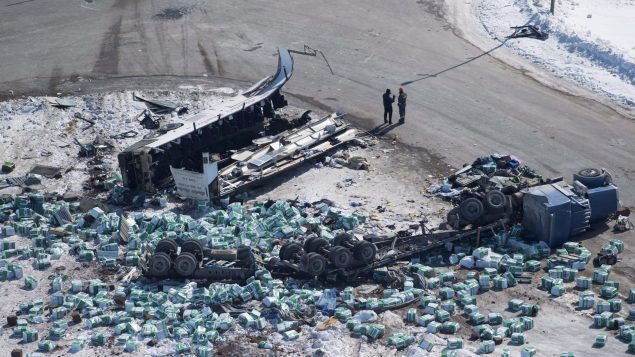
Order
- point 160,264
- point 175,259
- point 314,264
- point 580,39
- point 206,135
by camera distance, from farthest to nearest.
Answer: point 580,39, point 206,135, point 175,259, point 160,264, point 314,264

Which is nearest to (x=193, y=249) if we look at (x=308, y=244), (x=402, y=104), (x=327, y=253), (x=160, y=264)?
(x=160, y=264)

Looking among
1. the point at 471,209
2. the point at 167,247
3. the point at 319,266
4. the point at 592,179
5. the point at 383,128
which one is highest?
the point at 592,179

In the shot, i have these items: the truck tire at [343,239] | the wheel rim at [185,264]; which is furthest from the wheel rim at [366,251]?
the wheel rim at [185,264]

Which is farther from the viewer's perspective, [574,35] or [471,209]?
[574,35]

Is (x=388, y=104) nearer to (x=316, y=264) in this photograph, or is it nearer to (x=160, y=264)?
(x=316, y=264)

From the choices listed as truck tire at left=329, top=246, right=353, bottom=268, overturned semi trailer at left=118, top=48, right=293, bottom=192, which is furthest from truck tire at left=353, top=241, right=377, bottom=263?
overturned semi trailer at left=118, top=48, right=293, bottom=192

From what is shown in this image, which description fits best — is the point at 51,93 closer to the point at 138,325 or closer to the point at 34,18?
the point at 34,18
